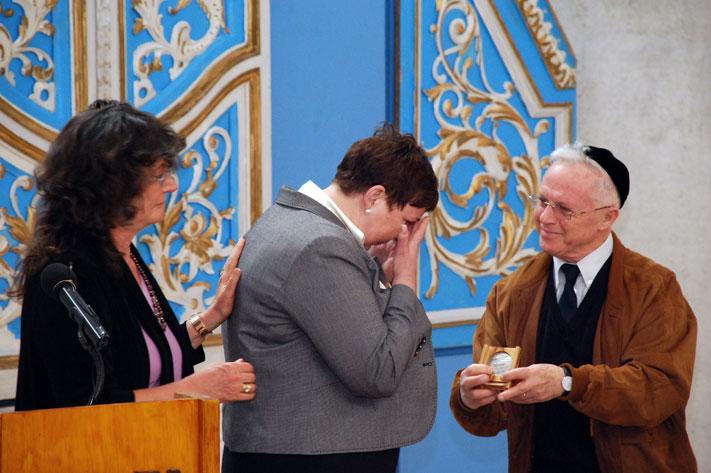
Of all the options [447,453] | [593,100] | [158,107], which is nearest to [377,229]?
[158,107]

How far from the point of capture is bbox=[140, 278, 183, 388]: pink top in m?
2.23

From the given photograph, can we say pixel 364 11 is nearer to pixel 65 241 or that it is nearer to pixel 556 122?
pixel 556 122

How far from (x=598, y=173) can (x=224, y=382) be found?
1.19 meters

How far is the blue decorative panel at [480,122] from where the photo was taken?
3916 millimetres

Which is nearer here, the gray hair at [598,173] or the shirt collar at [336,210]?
the shirt collar at [336,210]

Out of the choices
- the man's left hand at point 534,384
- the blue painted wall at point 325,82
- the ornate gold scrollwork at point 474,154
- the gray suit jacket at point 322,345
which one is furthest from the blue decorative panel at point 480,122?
the gray suit jacket at point 322,345

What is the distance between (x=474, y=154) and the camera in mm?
4039

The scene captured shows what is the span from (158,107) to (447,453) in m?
1.86

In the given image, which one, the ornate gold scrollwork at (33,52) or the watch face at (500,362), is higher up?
the ornate gold scrollwork at (33,52)

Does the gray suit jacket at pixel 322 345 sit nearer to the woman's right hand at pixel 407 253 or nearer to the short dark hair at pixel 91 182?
the woman's right hand at pixel 407 253

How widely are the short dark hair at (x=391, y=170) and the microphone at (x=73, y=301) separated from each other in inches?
32.3

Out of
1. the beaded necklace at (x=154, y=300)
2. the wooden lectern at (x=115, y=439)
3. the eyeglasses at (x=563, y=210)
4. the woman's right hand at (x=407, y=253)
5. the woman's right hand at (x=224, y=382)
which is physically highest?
the eyeglasses at (x=563, y=210)

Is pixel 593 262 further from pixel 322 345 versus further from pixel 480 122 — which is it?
pixel 480 122

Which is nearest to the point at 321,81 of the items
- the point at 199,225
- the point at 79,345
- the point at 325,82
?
the point at 325,82
